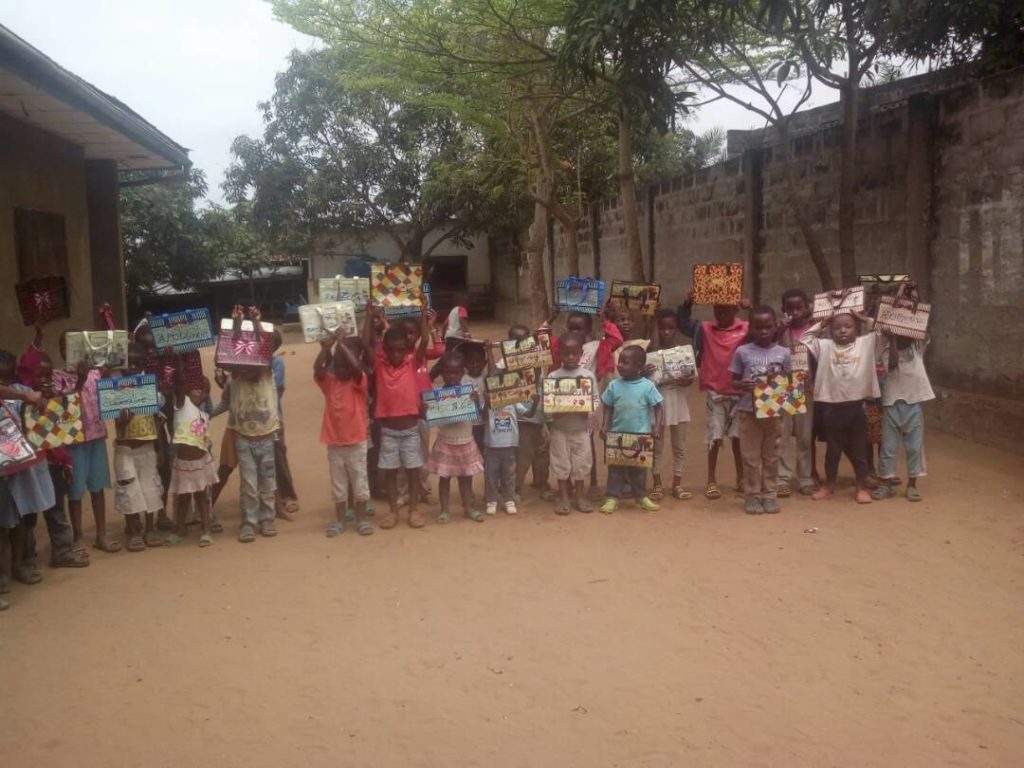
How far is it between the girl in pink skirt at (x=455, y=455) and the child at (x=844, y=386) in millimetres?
2510

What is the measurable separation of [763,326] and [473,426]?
224 cm

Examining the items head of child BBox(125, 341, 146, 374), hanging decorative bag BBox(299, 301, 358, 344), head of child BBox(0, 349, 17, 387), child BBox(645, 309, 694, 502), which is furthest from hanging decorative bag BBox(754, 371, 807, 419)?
head of child BBox(0, 349, 17, 387)

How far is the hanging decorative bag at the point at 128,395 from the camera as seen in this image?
563 centimetres

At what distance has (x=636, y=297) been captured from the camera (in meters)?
7.21

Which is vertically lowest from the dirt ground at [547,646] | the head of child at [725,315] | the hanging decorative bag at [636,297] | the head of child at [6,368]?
the dirt ground at [547,646]

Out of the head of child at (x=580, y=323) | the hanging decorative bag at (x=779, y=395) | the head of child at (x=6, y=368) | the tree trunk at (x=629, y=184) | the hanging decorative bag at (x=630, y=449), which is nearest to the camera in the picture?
the head of child at (x=6, y=368)

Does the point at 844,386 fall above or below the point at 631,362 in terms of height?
below

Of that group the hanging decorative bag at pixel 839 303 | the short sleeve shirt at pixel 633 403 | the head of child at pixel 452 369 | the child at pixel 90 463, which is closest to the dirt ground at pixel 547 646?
the child at pixel 90 463

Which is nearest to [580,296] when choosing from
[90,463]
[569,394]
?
[569,394]

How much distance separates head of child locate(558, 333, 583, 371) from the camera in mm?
6520

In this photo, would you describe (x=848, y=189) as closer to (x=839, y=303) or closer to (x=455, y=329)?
(x=839, y=303)

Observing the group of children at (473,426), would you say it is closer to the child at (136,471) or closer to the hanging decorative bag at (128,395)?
the child at (136,471)

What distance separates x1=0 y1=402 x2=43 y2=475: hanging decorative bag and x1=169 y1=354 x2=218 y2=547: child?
3.57 ft

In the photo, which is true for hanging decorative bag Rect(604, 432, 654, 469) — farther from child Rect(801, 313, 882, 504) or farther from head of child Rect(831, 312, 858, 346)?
head of child Rect(831, 312, 858, 346)
